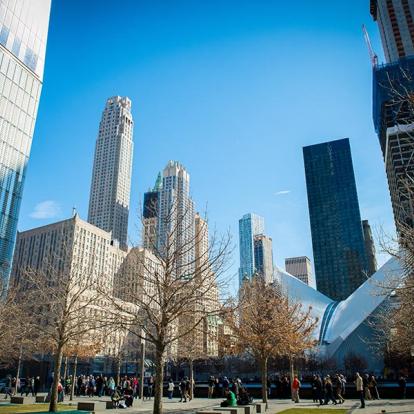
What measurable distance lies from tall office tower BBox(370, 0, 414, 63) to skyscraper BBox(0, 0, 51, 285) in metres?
118

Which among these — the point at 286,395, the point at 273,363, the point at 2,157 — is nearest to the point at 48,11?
the point at 2,157

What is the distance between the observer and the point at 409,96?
7980 millimetres

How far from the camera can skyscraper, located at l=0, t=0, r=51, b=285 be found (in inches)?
3344

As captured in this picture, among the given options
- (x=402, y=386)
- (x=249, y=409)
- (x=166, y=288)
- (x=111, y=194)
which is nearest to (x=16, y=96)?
(x=166, y=288)

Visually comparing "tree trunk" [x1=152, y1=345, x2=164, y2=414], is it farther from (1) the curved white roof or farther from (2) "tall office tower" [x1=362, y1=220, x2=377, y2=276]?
(2) "tall office tower" [x1=362, y1=220, x2=377, y2=276]

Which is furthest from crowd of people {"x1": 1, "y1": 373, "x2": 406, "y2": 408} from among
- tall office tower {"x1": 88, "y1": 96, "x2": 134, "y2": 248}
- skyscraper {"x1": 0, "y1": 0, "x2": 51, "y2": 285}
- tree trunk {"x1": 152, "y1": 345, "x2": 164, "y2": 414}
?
tall office tower {"x1": 88, "y1": 96, "x2": 134, "y2": 248}

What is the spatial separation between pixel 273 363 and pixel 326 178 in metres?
143

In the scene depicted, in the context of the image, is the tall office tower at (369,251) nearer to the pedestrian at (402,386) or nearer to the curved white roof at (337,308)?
the curved white roof at (337,308)

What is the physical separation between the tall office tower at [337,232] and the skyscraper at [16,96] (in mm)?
136179

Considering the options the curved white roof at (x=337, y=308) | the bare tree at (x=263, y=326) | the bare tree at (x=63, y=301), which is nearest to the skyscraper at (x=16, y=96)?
the bare tree at (x=63, y=301)

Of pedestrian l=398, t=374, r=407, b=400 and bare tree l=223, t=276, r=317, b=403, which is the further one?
pedestrian l=398, t=374, r=407, b=400

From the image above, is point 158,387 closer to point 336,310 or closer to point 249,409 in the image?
point 249,409

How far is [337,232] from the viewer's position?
184000 mm

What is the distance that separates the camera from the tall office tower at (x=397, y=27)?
141250 millimetres
